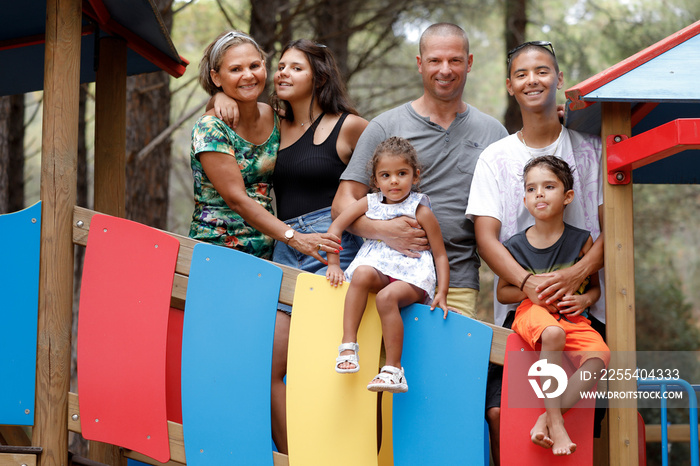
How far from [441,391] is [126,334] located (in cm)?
146

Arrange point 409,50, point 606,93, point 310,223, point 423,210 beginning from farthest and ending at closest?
point 409,50
point 310,223
point 423,210
point 606,93

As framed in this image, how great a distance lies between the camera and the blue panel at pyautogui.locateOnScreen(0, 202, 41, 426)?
3375 millimetres

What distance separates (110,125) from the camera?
4.42 meters

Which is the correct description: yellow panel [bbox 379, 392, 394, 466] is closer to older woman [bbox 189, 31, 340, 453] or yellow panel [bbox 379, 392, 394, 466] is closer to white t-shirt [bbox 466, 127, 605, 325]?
older woman [bbox 189, 31, 340, 453]

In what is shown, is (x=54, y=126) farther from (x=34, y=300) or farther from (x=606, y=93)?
(x=606, y=93)

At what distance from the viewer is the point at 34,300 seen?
340cm

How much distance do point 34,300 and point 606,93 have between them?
273 centimetres

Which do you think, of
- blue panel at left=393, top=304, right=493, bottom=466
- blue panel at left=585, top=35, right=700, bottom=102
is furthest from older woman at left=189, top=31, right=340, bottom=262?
blue panel at left=585, top=35, right=700, bottom=102

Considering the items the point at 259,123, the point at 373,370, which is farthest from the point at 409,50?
the point at 373,370

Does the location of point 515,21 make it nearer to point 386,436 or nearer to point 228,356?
point 386,436

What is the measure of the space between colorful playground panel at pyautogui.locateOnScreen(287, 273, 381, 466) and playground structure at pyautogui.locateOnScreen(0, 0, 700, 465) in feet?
0.09

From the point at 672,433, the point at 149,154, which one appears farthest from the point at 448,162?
the point at 672,433

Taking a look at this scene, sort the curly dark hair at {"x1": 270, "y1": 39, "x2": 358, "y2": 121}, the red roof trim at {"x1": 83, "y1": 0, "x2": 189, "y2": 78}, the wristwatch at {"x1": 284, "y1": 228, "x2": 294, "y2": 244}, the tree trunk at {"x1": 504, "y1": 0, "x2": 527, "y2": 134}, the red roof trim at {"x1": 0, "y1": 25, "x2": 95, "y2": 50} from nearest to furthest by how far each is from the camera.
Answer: the wristwatch at {"x1": 284, "y1": 228, "x2": 294, "y2": 244}, the curly dark hair at {"x1": 270, "y1": 39, "x2": 358, "y2": 121}, the red roof trim at {"x1": 83, "y1": 0, "x2": 189, "y2": 78}, the red roof trim at {"x1": 0, "y1": 25, "x2": 95, "y2": 50}, the tree trunk at {"x1": 504, "y1": 0, "x2": 527, "y2": 134}

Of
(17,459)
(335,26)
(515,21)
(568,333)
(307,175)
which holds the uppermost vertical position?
(515,21)
